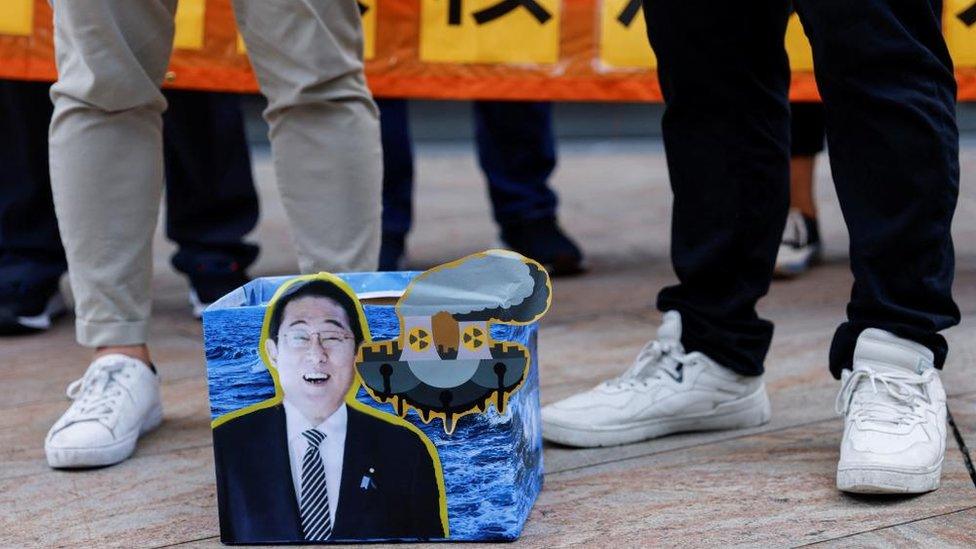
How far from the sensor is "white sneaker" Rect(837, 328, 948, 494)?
145cm

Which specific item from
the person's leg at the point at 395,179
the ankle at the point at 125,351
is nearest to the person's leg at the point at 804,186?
the person's leg at the point at 395,179

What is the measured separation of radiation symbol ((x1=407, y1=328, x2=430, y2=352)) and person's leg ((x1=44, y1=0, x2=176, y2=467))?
597 millimetres

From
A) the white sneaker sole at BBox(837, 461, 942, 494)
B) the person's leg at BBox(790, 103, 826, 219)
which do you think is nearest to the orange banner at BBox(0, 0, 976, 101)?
the person's leg at BBox(790, 103, 826, 219)

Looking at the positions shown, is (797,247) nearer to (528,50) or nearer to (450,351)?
(528,50)

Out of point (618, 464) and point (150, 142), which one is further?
point (150, 142)

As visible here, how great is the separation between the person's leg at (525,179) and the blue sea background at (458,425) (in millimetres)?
1715

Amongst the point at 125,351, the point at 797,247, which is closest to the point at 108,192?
the point at 125,351

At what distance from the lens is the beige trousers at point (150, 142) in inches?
66.7

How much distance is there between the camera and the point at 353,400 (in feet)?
4.40

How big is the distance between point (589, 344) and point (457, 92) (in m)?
0.74

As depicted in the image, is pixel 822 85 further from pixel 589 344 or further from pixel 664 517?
pixel 589 344

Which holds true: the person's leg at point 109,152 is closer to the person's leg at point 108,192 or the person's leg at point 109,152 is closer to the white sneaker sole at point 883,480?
the person's leg at point 108,192

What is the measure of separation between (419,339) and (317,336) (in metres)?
0.11

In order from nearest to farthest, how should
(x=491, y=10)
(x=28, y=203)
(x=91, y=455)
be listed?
(x=91, y=455) < (x=28, y=203) < (x=491, y=10)
